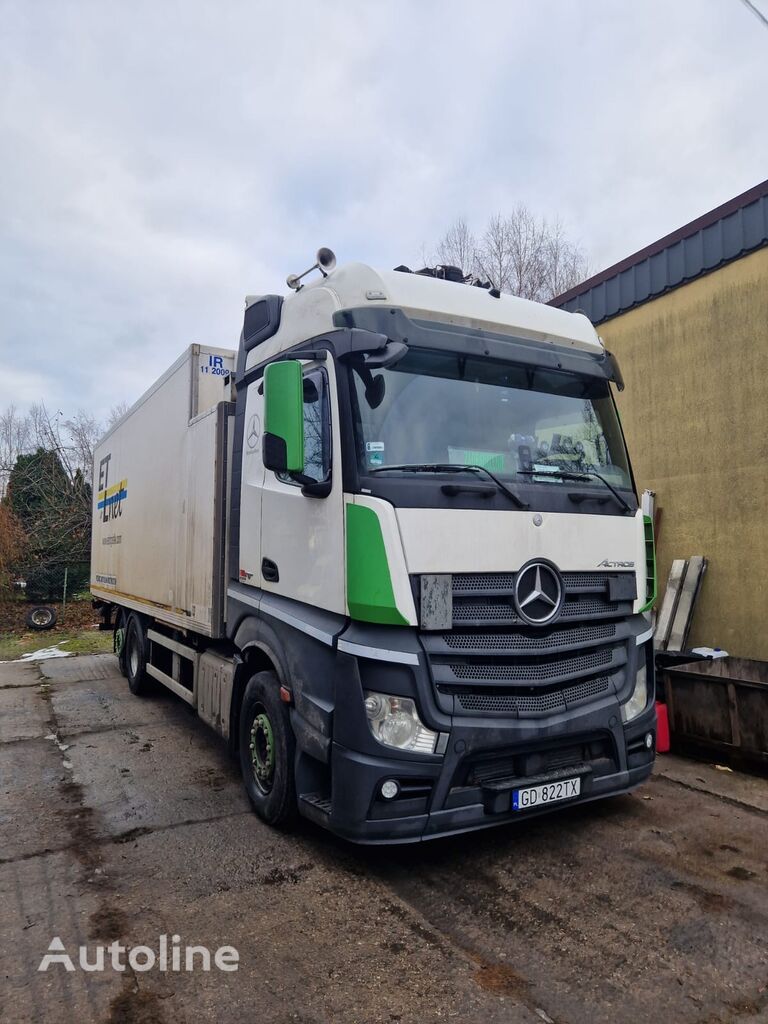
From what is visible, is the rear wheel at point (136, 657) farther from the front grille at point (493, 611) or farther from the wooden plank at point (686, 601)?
the wooden plank at point (686, 601)

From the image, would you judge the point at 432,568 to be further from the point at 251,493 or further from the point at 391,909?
the point at 251,493

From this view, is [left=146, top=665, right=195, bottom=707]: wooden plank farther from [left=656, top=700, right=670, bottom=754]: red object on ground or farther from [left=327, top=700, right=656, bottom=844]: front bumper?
[left=656, top=700, right=670, bottom=754]: red object on ground

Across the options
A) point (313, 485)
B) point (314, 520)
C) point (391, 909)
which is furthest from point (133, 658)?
point (391, 909)

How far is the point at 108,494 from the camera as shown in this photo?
931cm

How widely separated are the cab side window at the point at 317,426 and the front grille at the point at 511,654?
94 cm

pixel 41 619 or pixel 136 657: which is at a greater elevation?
pixel 136 657

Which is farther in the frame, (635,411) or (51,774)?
(635,411)

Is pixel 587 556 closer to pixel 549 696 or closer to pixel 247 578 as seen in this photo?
pixel 549 696

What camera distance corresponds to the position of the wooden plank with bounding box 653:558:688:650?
7832 millimetres

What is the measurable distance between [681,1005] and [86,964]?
2.31m

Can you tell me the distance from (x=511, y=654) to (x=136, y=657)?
587 cm

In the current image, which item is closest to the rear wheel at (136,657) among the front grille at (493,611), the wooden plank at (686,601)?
the front grille at (493,611)

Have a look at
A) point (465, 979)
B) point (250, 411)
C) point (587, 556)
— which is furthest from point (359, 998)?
point (250, 411)

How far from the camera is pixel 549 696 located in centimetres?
350
